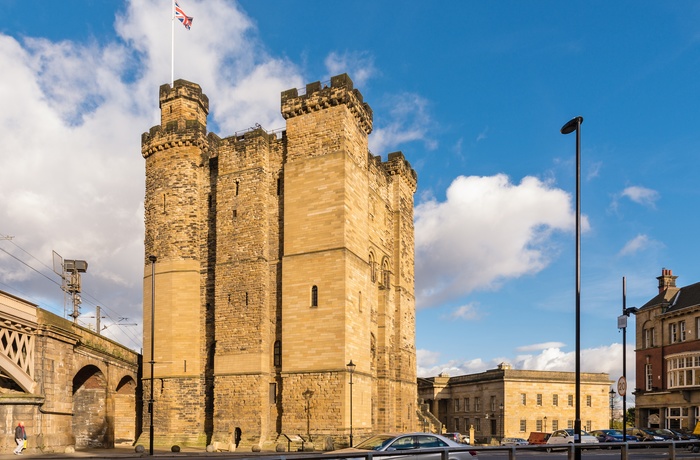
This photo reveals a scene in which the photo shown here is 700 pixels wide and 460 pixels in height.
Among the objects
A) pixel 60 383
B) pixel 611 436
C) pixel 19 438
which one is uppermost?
pixel 60 383

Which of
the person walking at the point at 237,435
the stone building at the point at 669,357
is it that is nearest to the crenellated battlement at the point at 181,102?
the person walking at the point at 237,435

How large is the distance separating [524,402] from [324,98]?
43.3 metres

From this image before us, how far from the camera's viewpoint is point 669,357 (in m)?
52.1

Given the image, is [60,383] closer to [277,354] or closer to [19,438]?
[19,438]

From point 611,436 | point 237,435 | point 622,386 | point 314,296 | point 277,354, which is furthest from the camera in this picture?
point 611,436

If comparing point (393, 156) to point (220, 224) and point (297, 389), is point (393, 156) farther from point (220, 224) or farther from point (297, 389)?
point (297, 389)

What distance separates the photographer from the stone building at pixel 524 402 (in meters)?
66.1

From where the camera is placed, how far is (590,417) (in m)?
68.9

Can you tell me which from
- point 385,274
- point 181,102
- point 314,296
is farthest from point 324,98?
point 385,274

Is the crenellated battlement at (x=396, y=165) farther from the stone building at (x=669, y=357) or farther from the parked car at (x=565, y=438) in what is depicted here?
the stone building at (x=669, y=357)

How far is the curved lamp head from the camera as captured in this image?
19.7m

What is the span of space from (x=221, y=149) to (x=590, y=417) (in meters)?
50.9

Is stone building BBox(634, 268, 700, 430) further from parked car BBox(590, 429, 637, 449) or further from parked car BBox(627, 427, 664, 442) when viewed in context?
parked car BBox(590, 429, 637, 449)

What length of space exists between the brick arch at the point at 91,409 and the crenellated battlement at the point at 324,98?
18.9 meters
